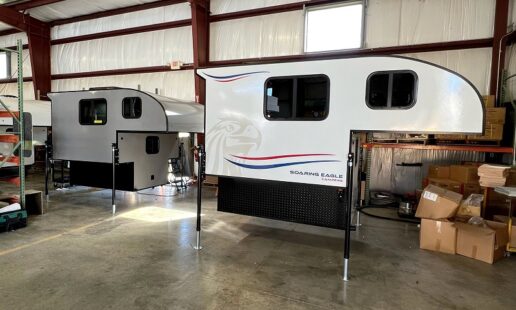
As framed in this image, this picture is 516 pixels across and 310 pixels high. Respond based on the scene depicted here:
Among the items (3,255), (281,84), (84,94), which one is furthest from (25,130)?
(281,84)

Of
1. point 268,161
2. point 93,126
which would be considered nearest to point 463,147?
point 268,161

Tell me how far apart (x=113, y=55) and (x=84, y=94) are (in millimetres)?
4720

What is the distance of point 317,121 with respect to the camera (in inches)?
126

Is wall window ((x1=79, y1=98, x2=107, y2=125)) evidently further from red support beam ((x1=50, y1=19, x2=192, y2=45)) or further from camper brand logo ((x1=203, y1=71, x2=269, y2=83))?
red support beam ((x1=50, y1=19, x2=192, y2=45))

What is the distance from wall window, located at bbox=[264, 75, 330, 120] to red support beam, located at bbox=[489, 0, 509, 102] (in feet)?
15.0

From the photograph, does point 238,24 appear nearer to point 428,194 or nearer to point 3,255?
point 428,194

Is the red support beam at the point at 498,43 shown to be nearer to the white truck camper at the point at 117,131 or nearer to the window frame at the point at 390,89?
the window frame at the point at 390,89

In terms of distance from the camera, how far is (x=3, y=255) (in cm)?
347

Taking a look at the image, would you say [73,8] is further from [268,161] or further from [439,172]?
[439,172]

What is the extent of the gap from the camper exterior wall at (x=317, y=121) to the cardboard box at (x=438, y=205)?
166 centimetres

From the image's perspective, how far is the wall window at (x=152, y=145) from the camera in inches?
239

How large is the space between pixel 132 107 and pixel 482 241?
5330 mm

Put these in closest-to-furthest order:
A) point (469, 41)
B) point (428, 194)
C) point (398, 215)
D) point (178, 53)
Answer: point (428, 194) < point (398, 215) < point (469, 41) < point (178, 53)

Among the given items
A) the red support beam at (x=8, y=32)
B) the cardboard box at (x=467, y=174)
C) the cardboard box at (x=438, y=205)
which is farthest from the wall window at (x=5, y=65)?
the cardboard box at (x=467, y=174)
